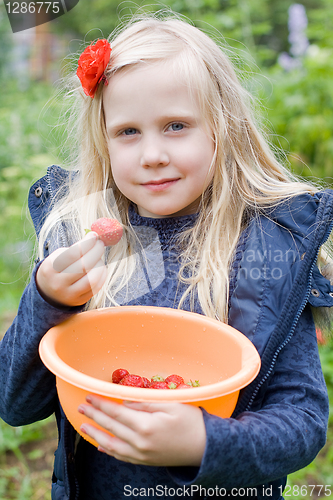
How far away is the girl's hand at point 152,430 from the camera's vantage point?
783 millimetres

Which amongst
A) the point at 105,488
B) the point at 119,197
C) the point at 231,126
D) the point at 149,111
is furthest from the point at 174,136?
the point at 105,488

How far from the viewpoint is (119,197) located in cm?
150

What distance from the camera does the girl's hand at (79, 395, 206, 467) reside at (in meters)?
0.78

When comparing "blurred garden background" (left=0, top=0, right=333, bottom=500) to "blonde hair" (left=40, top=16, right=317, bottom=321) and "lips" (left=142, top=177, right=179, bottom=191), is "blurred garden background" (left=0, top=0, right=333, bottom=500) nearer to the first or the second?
"blonde hair" (left=40, top=16, right=317, bottom=321)

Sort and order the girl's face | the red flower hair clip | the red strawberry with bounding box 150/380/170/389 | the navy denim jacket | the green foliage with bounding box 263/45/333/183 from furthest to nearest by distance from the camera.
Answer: the green foliage with bounding box 263/45/333/183
the red flower hair clip
the girl's face
the red strawberry with bounding box 150/380/170/389
the navy denim jacket

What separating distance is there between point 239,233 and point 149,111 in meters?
0.41

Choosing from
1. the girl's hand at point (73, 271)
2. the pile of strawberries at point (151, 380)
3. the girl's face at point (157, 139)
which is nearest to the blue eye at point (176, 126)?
the girl's face at point (157, 139)

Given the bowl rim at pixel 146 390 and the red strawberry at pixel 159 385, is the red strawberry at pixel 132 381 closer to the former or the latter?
the red strawberry at pixel 159 385

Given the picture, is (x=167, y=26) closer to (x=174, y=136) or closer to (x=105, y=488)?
(x=174, y=136)

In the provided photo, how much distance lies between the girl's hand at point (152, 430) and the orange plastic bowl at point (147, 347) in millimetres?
84

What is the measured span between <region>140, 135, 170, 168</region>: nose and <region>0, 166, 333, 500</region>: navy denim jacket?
30cm

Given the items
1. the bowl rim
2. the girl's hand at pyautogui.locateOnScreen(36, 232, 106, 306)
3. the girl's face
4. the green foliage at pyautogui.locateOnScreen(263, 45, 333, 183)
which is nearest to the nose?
the girl's face

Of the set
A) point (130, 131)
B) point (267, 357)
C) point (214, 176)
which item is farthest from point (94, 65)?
point (267, 357)

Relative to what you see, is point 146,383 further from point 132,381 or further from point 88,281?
point 88,281
